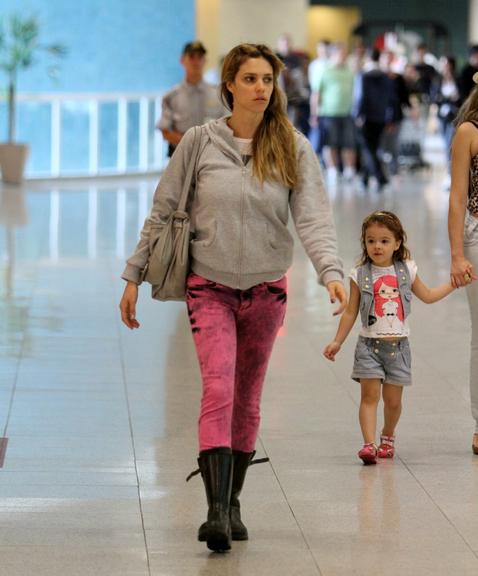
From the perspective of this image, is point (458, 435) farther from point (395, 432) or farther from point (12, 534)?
point (12, 534)

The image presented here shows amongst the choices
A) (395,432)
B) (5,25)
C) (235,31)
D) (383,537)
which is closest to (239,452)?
(383,537)

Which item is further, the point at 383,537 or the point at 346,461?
the point at 346,461

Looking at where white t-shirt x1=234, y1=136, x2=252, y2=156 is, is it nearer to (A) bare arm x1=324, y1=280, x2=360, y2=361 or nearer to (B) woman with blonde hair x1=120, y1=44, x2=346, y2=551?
(B) woman with blonde hair x1=120, y1=44, x2=346, y2=551

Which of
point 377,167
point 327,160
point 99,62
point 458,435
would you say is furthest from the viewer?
point 327,160

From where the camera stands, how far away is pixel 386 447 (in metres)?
5.71

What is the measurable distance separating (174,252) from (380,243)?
4.26ft

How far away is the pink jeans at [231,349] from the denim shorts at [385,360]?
1.09 meters

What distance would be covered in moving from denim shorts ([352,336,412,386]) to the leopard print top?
0.58m

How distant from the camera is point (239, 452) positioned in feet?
15.3

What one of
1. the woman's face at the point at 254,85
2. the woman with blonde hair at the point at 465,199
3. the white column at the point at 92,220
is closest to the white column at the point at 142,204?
the white column at the point at 92,220

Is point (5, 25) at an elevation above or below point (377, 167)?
above

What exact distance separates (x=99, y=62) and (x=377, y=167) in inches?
205

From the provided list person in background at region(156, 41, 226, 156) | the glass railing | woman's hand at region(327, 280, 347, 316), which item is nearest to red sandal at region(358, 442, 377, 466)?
woman's hand at region(327, 280, 347, 316)

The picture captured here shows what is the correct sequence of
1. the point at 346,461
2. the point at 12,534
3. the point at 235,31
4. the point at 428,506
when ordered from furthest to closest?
1. the point at 235,31
2. the point at 346,461
3. the point at 428,506
4. the point at 12,534
